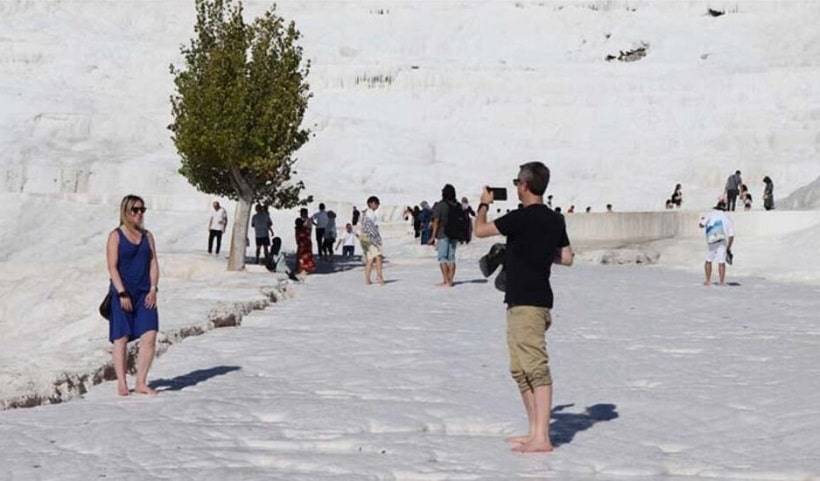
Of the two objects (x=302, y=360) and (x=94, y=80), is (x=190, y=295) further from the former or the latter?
(x=94, y=80)

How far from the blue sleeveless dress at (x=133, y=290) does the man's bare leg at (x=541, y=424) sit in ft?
12.5

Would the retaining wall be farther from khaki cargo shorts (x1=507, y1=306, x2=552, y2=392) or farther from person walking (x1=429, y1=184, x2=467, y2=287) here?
khaki cargo shorts (x1=507, y1=306, x2=552, y2=392)

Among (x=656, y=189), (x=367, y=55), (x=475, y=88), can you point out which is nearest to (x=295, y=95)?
(x=656, y=189)

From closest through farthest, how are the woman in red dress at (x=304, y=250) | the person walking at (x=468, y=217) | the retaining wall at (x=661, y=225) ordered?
the person walking at (x=468, y=217)
the woman in red dress at (x=304, y=250)
the retaining wall at (x=661, y=225)

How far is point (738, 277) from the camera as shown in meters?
31.2

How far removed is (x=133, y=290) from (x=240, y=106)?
18814 mm

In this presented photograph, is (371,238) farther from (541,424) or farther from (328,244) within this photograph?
(541,424)

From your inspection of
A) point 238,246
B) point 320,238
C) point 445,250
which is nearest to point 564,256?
point 445,250

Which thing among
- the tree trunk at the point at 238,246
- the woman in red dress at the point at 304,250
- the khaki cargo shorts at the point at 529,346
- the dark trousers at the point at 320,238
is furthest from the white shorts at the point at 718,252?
the khaki cargo shorts at the point at 529,346

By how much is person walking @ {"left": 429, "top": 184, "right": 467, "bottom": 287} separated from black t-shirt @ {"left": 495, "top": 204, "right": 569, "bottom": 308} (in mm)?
14033

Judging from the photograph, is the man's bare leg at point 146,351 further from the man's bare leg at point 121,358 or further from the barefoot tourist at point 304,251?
the barefoot tourist at point 304,251

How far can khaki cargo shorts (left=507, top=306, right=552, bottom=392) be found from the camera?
31.1 feet

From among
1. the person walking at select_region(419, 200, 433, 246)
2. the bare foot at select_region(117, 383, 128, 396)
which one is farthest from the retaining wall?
the bare foot at select_region(117, 383, 128, 396)

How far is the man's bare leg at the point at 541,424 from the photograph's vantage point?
9484 mm
